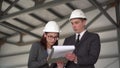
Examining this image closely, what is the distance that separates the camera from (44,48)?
2.51 m

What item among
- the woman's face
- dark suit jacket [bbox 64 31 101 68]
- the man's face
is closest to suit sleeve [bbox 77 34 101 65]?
dark suit jacket [bbox 64 31 101 68]

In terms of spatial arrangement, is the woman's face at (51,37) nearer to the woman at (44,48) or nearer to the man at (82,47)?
the woman at (44,48)

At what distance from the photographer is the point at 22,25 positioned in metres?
8.10

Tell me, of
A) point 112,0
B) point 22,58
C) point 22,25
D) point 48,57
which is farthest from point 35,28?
point 48,57

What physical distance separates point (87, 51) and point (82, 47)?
0.06m

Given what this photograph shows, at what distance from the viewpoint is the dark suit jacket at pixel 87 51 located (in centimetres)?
223

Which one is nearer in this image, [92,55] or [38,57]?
[92,55]

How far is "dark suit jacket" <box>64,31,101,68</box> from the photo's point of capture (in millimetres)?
2234

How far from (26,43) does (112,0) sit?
3.39 m

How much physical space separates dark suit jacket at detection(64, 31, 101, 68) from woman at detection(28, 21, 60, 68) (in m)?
0.25

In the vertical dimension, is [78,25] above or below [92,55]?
above

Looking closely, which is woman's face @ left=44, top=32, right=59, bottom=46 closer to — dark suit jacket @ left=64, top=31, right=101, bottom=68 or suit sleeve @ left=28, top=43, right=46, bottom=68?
suit sleeve @ left=28, top=43, right=46, bottom=68

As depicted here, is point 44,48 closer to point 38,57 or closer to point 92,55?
point 38,57

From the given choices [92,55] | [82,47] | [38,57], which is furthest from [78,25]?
[38,57]
